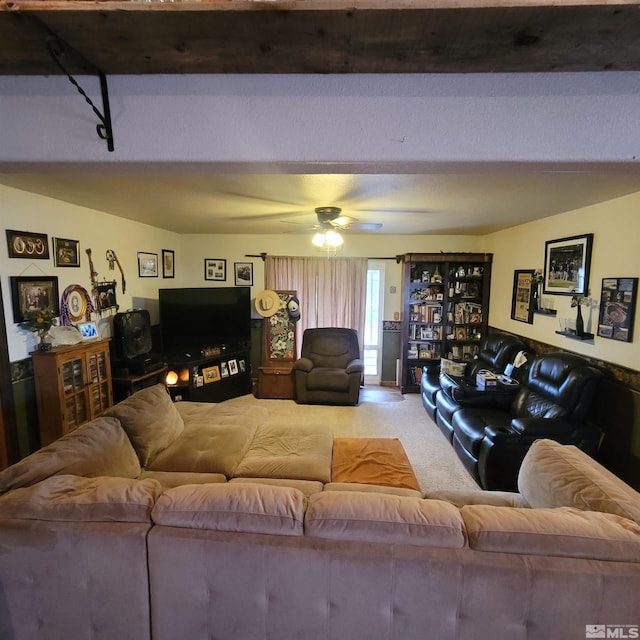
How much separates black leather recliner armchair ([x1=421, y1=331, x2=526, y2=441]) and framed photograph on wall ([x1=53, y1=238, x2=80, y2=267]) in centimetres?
392

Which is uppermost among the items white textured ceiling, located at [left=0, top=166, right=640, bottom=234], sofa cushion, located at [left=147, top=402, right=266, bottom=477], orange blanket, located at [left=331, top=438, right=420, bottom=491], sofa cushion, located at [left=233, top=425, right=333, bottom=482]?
white textured ceiling, located at [left=0, top=166, right=640, bottom=234]

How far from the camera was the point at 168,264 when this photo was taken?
16.8 feet

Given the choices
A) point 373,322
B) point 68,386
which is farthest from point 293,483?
point 373,322

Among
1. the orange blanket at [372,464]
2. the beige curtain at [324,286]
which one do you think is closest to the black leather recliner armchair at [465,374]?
the orange blanket at [372,464]

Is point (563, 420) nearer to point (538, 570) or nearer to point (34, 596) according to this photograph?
point (538, 570)

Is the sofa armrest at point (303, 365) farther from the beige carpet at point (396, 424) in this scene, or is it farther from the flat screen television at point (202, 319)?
the flat screen television at point (202, 319)

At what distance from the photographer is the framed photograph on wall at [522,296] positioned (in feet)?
13.0

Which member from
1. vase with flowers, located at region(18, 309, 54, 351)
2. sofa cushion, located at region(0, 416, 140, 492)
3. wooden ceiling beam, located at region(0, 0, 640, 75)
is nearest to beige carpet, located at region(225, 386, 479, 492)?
sofa cushion, located at region(0, 416, 140, 492)

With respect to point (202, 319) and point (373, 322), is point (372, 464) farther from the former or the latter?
point (373, 322)

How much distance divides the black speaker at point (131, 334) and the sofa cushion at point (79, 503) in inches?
103

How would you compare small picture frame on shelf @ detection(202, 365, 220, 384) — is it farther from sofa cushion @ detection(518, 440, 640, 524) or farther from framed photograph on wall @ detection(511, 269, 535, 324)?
framed photograph on wall @ detection(511, 269, 535, 324)

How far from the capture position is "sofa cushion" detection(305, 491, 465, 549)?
3.63 ft

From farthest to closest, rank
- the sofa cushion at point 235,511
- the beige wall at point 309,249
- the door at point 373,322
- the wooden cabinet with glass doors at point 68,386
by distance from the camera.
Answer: the door at point 373,322, the wooden cabinet with glass doors at point 68,386, the beige wall at point 309,249, the sofa cushion at point 235,511

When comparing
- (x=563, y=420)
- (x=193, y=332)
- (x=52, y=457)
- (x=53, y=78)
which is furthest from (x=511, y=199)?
(x=193, y=332)
